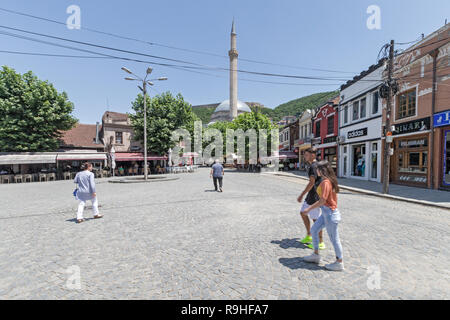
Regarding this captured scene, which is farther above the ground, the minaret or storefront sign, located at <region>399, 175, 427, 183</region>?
the minaret

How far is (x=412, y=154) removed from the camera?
12.9m

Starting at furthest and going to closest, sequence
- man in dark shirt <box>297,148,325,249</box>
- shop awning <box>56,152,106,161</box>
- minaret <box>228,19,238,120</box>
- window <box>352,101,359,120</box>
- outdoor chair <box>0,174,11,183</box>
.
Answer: minaret <box>228,19,238,120</box>, shop awning <box>56,152,106,161</box>, outdoor chair <box>0,174,11,183</box>, window <box>352,101,359,120</box>, man in dark shirt <box>297,148,325,249</box>

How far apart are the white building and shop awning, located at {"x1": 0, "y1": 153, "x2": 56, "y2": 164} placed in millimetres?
28729

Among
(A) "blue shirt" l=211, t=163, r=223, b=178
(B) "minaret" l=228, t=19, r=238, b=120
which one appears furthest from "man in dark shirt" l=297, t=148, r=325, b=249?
(B) "minaret" l=228, t=19, r=238, b=120

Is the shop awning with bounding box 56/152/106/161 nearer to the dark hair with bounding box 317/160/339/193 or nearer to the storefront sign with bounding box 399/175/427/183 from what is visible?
the dark hair with bounding box 317/160/339/193

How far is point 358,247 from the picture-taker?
3.83 metres

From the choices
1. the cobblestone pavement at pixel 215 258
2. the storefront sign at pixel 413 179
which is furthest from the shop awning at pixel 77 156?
the storefront sign at pixel 413 179

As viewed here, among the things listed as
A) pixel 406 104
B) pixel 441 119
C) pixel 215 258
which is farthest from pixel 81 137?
pixel 441 119

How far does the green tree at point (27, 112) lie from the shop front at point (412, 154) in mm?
29283

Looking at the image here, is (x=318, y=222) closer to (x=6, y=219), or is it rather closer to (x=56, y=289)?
(x=56, y=289)

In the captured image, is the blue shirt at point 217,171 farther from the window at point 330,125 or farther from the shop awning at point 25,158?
the shop awning at point 25,158

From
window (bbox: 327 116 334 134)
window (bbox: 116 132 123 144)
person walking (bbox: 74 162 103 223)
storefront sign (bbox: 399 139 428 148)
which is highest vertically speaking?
window (bbox: 327 116 334 134)

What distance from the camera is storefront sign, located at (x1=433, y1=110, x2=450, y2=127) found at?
10.5 m

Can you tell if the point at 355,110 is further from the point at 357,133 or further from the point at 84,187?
the point at 84,187
